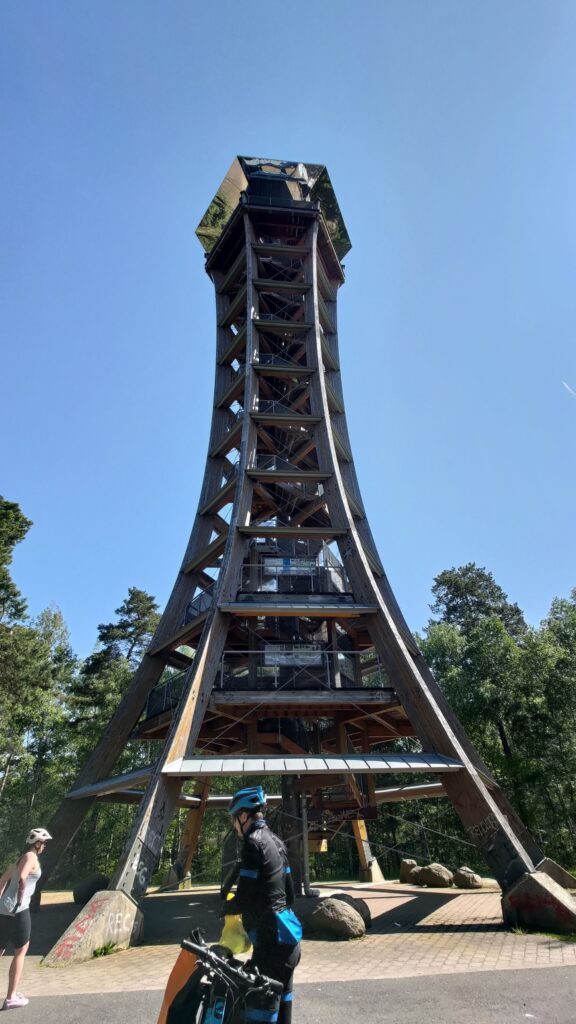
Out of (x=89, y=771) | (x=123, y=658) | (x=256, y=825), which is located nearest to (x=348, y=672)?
(x=89, y=771)

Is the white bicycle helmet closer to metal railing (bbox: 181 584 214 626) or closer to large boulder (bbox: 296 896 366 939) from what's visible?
large boulder (bbox: 296 896 366 939)

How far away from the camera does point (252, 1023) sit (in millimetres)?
2420

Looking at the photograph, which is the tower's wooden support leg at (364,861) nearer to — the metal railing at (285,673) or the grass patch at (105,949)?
the metal railing at (285,673)

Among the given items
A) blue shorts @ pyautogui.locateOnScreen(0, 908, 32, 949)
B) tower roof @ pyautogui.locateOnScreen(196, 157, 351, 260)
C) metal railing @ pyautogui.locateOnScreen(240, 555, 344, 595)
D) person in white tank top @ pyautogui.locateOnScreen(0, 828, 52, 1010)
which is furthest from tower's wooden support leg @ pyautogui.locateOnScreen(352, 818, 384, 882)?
tower roof @ pyautogui.locateOnScreen(196, 157, 351, 260)

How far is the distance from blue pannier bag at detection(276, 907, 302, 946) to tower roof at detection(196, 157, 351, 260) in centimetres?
2530

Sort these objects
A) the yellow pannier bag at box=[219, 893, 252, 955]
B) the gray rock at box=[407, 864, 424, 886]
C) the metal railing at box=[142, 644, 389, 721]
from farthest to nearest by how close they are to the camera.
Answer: the gray rock at box=[407, 864, 424, 886] → the metal railing at box=[142, 644, 389, 721] → the yellow pannier bag at box=[219, 893, 252, 955]

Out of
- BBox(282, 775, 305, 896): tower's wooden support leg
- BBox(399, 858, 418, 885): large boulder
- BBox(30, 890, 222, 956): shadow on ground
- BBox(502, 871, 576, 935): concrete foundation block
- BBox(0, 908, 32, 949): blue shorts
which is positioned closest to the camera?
BBox(0, 908, 32, 949): blue shorts

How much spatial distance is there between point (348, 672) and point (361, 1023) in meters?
10.2

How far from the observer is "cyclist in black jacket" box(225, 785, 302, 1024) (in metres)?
2.64

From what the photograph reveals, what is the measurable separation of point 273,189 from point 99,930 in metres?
25.6

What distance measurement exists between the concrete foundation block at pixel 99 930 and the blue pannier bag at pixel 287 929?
5.72 metres

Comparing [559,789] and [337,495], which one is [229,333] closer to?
[337,495]

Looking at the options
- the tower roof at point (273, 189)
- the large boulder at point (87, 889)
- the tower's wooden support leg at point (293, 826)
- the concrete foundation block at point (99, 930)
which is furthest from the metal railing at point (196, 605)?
the tower roof at point (273, 189)

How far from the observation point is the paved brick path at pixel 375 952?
5.48 m
